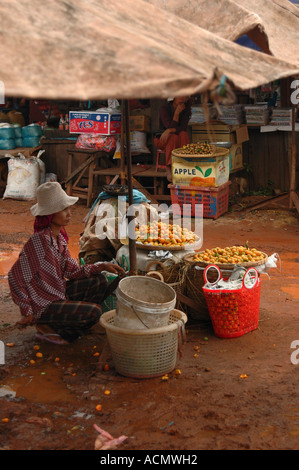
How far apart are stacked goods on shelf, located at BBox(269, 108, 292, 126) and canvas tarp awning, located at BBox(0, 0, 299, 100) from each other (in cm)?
768

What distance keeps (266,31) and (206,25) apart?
0.48m

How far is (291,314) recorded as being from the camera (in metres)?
6.04

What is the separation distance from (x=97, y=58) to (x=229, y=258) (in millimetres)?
3281

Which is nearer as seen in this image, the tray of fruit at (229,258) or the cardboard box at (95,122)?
the tray of fruit at (229,258)

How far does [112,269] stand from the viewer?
524 cm

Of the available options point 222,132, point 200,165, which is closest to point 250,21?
point 200,165

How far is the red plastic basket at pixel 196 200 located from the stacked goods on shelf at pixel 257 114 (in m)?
1.49

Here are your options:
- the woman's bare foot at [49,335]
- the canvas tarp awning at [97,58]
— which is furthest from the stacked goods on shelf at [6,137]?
the canvas tarp awning at [97,58]

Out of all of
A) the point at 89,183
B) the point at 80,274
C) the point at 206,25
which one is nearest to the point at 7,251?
the point at 89,183

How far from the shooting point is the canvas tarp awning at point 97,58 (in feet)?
8.34

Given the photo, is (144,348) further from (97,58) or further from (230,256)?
(97,58)

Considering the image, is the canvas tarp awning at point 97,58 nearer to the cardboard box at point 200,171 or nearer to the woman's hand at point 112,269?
the woman's hand at point 112,269

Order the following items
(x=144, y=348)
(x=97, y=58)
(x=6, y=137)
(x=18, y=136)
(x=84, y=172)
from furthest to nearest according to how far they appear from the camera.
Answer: (x=18, y=136) → (x=6, y=137) → (x=84, y=172) → (x=144, y=348) → (x=97, y=58)
